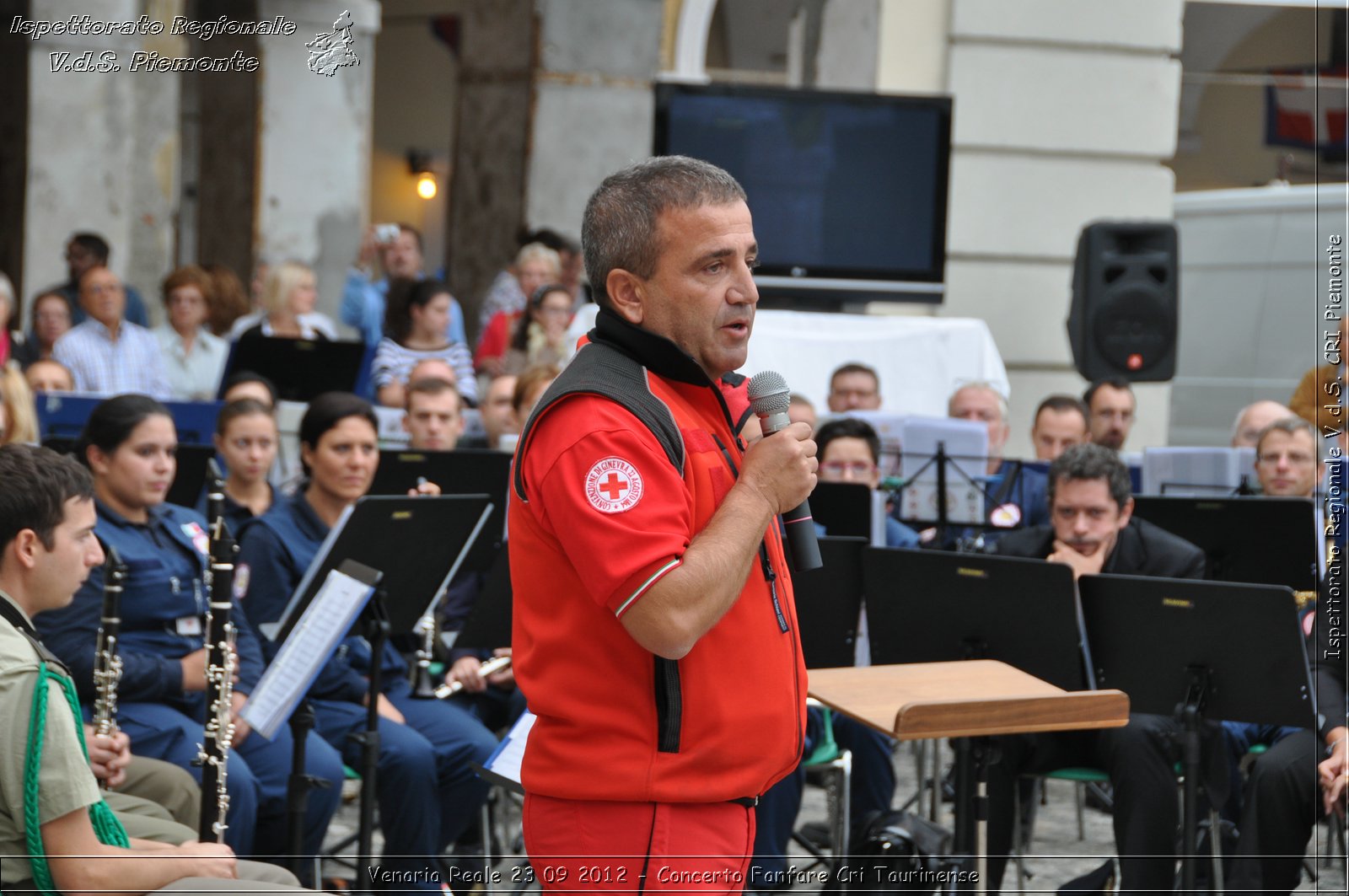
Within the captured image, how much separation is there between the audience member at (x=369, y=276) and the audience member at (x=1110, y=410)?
426cm

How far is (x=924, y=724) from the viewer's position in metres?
3.50

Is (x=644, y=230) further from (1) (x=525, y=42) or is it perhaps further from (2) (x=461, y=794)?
(1) (x=525, y=42)

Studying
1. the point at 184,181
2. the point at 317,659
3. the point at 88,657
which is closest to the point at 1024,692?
the point at 317,659

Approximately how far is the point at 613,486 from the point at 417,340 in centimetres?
714

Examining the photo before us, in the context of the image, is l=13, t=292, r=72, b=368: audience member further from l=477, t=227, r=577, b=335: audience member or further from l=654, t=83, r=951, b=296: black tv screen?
l=654, t=83, r=951, b=296: black tv screen

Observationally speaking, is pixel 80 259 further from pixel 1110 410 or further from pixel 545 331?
pixel 1110 410

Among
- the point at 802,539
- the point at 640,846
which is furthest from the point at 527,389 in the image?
the point at 640,846

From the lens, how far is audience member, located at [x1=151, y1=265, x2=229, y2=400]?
1023cm

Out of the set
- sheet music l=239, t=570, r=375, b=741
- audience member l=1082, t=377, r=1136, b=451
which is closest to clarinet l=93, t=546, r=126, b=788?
sheet music l=239, t=570, r=375, b=741

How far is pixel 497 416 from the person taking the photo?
808 centimetres

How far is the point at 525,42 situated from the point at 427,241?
1494 centimetres

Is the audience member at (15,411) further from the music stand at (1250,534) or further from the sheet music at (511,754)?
the music stand at (1250,534)

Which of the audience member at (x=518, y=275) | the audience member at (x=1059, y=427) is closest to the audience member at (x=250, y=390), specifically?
the audience member at (x=518, y=275)

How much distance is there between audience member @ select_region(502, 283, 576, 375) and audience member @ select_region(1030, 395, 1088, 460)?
2.72 meters
